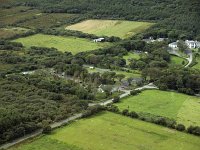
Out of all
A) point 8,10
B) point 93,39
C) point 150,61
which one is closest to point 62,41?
point 93,39

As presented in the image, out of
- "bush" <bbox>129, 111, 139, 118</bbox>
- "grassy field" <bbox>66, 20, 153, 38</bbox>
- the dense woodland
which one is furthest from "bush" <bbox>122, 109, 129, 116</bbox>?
"grassy field" <bbox>66, 20, 153, 38</bbox>

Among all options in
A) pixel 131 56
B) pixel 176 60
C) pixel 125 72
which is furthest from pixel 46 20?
pixel 125 72

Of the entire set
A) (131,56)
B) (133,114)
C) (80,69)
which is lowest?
(133,114)

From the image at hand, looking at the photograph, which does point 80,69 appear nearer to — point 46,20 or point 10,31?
point 10,31

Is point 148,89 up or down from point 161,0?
down

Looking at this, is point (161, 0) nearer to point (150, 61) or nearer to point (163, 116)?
point (150, 61)

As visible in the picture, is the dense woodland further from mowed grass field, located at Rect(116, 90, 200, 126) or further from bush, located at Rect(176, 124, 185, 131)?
bush, located at Rect(176, 124, 185, 131)

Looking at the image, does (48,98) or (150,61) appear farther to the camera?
(150,61)
